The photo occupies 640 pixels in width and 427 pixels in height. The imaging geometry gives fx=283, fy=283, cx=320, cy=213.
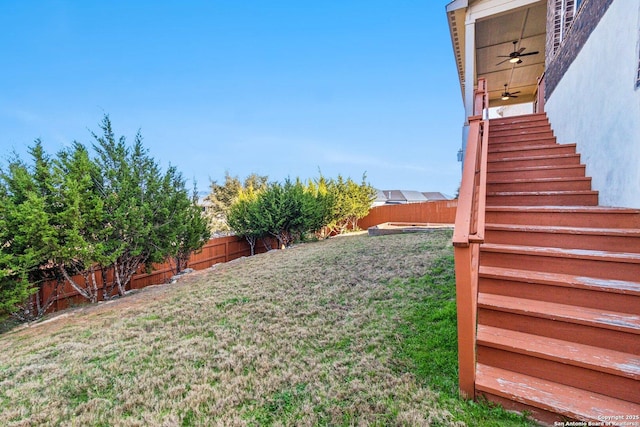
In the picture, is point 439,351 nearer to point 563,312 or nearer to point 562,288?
point 563,312

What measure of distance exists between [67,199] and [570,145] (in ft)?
26.1

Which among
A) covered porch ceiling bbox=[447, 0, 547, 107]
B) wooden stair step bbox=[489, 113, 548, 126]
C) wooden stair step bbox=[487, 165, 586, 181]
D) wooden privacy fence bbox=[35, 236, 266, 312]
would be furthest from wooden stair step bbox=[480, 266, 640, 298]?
wooden privacy fence bbox=[35, 236, 266, 312]

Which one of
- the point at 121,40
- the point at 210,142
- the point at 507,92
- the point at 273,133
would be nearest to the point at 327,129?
the point at 273,133

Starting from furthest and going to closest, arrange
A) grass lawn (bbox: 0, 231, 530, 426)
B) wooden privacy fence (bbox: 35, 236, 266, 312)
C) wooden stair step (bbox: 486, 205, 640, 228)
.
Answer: wooden privacy fence (bbox: 35, 236, 266, 312), wooden stair step (bbox: 486, 205, 640, 228), grass lawn (bbox: 0, 231, 530, 426)

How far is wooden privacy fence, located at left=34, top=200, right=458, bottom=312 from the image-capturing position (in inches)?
232

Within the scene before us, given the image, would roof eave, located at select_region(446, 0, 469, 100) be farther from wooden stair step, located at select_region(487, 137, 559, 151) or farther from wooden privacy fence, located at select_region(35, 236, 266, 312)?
wooden privacy fence, located at select_region(35, 236, 266, 312)

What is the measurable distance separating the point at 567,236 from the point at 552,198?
2.90 ft

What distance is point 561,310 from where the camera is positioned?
76.1 inches

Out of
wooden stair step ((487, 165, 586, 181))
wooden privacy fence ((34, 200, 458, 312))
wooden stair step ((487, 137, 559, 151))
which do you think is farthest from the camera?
wooden privacy fence ((34, 200, 458, 312))

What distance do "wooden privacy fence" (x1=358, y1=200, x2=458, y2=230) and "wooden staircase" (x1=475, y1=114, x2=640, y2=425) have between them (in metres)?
10.5

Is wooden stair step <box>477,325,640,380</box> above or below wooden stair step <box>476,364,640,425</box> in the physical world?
above

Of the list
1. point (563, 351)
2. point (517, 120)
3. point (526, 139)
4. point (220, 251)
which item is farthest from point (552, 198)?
point (220, 251)

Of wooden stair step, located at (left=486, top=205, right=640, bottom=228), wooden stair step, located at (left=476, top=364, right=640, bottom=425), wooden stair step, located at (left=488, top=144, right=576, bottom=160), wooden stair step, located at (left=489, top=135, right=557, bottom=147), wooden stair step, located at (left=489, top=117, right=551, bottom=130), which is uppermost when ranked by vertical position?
wooden stair step, located at (left=489, top=117, right=551, bottom=130)

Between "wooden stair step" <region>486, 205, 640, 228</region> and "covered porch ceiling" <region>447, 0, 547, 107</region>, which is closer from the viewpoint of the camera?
"wooden stair step" <region>486, 205, 640, 228</region>
